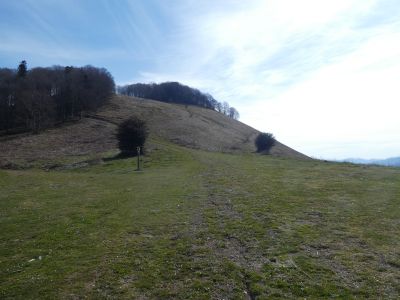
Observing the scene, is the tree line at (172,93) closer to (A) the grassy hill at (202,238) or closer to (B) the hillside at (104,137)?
(B) the hillside at (104,137)

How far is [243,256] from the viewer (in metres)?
10.6

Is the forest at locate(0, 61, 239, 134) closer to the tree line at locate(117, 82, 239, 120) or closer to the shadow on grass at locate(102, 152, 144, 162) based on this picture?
the shadow on grass at locate(102, 152, 144, 162)

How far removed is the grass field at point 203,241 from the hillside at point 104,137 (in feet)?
84.5

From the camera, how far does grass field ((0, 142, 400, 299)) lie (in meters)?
8.59

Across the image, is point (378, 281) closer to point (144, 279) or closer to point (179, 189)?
point (144, 279)

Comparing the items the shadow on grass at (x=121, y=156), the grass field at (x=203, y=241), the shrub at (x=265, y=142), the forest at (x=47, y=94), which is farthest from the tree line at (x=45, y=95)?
the grass field at (x=203, y=241)

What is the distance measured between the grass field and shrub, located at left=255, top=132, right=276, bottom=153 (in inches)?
1591

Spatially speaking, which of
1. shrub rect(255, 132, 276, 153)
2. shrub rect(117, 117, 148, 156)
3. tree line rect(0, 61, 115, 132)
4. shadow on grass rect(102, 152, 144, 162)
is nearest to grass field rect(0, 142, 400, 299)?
shadow on grass rect(102, 152, 144, 162)

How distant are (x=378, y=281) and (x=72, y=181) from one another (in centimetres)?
2444

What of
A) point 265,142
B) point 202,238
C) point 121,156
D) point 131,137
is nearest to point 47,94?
point 131,137

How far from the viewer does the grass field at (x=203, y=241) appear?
8586 millimetres

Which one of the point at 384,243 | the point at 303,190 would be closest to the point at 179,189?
the point at 303,190

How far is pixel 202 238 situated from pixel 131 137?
114 feet

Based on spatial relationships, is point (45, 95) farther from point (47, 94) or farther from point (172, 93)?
point (172, 93)
